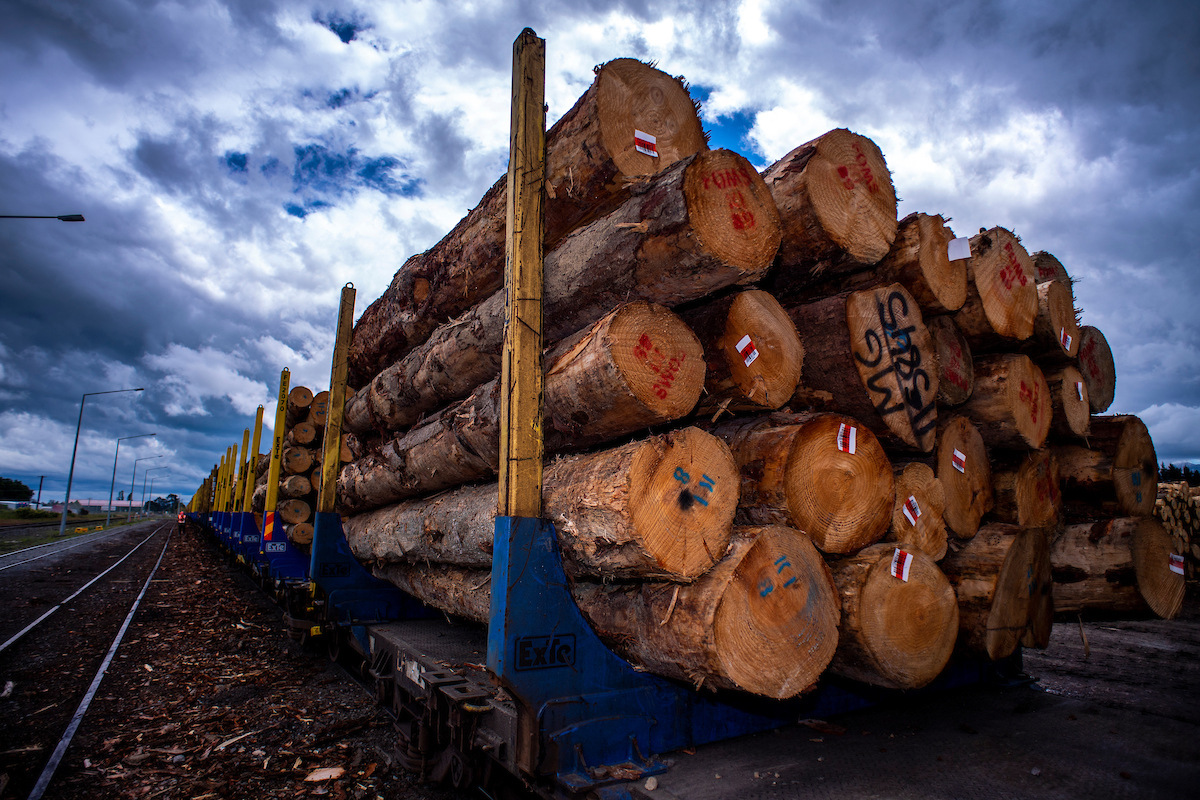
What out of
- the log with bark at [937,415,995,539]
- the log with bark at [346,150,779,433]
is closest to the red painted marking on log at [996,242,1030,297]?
the log with bark at [937,415,995,539]

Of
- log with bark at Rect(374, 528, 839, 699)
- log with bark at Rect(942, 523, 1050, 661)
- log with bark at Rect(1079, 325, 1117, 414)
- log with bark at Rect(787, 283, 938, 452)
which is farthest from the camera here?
log with bark at Rect(1079, 325, 1117, 414)

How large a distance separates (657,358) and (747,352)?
1.64 ft

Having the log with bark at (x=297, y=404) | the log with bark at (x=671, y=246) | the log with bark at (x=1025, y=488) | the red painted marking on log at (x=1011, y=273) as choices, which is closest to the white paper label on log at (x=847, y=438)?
the log with bark at (x=671, y=246)

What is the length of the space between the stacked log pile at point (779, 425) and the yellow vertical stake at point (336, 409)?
2188 millimetres

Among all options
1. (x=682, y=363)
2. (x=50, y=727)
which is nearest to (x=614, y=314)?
(x=682, y=363)

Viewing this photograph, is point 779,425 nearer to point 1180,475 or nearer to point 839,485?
point 839,485

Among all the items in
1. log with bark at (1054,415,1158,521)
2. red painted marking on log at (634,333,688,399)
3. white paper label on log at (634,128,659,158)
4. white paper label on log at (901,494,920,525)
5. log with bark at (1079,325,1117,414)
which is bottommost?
white paper label on log at (901,494,920,525)

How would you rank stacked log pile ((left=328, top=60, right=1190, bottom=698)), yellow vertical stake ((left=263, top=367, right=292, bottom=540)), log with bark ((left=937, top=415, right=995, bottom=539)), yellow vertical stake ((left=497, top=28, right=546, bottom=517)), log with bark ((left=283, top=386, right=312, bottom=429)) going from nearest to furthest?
stacked log pile ((left=328, top=60, right=1190, bottom=698)) < yellow vertical stake ((left=497, top=28, right=546, bottom=517)) < log with bark ((left=937, top=415, right=995, bottom=539)) < yellow vertical stake ((left=263, top=367, right=292, bottom=540)) < log with bark ((left=283, top=386, right=312, bottom=429))

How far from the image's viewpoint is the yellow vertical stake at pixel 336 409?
6289mm

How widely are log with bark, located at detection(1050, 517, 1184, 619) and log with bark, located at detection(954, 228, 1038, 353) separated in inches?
53.5

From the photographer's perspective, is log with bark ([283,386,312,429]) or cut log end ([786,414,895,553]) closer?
cut log end ([786,414,895,553])

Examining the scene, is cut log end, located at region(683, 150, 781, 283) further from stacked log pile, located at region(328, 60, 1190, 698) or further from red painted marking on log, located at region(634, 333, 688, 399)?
red painted marking on log, located at region(634, 333, 688, 399)

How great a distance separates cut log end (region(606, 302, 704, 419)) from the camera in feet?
8.39

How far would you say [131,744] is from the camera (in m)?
4.11
